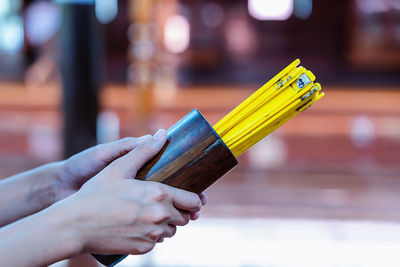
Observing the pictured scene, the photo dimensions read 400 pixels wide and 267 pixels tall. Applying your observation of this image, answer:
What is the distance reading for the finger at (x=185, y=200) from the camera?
0.61m

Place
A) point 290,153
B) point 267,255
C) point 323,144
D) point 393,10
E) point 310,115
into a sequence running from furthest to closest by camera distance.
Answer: point 393,10, point 310,115, point 323,144, point 290,153, point 267,255

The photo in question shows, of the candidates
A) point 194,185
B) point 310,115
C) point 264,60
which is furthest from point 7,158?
point 264,60

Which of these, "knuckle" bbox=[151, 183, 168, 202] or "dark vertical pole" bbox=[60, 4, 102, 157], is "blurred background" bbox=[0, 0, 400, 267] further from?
"knuckle" bbox=[151, 183, 168, 202]

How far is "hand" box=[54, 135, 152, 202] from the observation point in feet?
2.34

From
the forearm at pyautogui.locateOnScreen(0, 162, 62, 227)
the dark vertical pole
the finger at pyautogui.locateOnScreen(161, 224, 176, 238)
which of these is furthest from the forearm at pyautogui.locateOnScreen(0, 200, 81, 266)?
the dark vertical pole

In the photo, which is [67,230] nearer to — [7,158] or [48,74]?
[7,158]

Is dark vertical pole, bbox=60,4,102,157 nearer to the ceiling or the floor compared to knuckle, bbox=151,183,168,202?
nearer to the ceiling

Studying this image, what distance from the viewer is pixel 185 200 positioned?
2.03ft

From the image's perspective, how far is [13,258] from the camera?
1.82 feet

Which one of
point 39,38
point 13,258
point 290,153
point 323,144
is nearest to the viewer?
point 13,258

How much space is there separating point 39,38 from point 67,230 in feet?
26.4

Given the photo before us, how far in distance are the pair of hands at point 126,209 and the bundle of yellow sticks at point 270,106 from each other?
102mm

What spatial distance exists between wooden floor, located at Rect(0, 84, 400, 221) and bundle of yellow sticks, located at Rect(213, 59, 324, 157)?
1.01 metres

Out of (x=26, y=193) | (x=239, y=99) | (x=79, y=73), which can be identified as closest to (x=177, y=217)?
(x=26, y=193)
